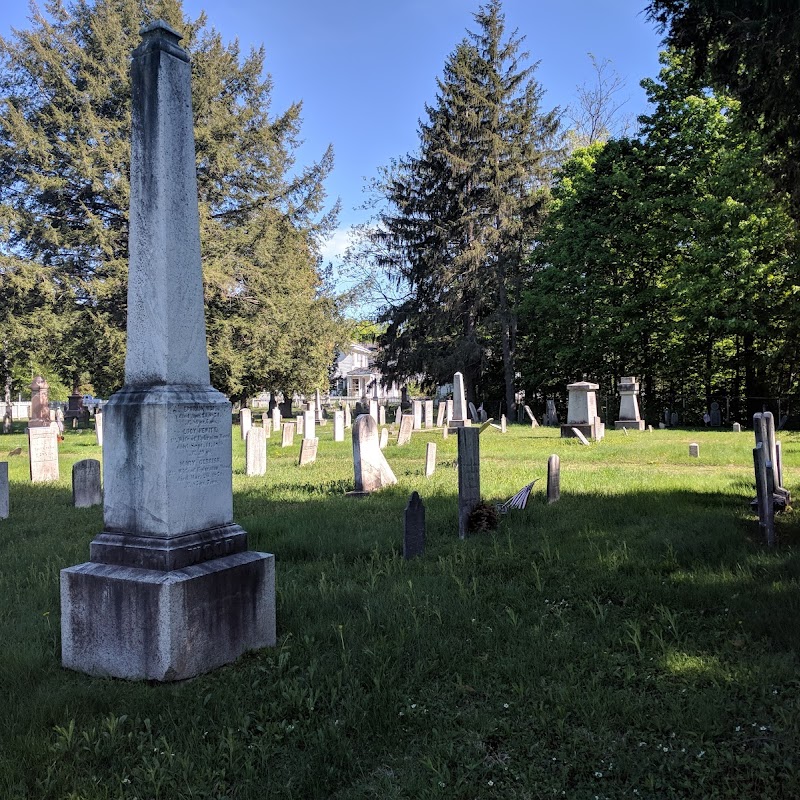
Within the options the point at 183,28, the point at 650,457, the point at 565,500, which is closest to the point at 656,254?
the point at 650,457

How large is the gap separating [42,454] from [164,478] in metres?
9.95

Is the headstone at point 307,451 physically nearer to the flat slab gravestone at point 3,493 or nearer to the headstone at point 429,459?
the headstone at point 429,459

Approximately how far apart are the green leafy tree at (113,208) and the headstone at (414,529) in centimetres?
2401

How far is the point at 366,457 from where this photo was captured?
9.52 m

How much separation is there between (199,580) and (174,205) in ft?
7.33

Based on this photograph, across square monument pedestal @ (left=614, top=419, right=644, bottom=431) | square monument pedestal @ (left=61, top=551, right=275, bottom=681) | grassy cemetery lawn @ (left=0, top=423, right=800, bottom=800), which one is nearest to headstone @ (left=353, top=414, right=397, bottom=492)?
grassy cemetery lawn @ (left=0, top=423, right=800, bottom=800)

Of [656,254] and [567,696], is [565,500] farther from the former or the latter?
[656,254]

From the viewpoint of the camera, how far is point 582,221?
101 feet

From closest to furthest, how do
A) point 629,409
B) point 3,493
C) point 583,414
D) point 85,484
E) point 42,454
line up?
1. point 3,493
2. point 85,484
3. point 42,454
4. point 583,414
5. point 629,409

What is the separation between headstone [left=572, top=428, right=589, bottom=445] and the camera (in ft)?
57.3

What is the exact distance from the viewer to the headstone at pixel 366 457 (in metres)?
9.47

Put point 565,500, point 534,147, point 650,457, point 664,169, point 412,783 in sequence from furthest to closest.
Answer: point 534,147
point 664,169
point 650,457
point 565,500
point 412,783

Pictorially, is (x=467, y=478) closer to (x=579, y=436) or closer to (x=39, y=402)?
(x=579, y=436)

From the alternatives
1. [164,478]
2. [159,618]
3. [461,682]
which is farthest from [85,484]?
[461,682]
